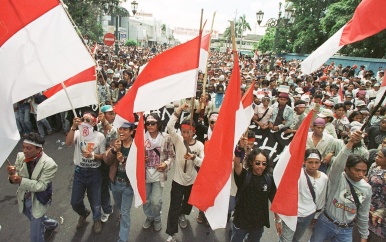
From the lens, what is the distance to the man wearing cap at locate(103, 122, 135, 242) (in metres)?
3.49

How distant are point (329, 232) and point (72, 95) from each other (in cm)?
354

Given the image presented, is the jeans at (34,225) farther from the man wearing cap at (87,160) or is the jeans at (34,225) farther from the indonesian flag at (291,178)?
the indonesian flag at (291,178)

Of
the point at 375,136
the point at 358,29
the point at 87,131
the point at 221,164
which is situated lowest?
the point at 375,136

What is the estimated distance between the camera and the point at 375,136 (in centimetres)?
490

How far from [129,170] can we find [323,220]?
2.33 m

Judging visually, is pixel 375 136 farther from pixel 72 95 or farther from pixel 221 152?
pixel 72 95

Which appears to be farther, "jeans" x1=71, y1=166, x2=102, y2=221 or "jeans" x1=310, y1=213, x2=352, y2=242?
"jeans" x1=71, y1=166, x2=102, y2=221

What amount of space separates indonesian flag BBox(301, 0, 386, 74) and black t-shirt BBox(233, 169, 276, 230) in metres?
1.34

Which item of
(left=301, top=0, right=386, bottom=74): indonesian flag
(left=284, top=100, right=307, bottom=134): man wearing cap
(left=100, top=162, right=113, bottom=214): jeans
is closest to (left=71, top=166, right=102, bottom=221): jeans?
(left=100, top=162, right=113, bottom=214): jeans

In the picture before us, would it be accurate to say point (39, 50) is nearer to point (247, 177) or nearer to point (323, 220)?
point (247, 177)

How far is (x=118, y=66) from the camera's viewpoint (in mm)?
13289

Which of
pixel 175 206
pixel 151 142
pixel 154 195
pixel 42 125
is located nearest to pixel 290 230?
pixel 175 206

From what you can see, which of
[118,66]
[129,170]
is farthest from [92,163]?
[118,66]

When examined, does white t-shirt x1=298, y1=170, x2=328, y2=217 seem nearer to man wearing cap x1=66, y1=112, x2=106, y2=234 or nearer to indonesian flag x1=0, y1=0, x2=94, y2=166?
man wearing cap x1=66, y1=112, x2=106, y2=234
